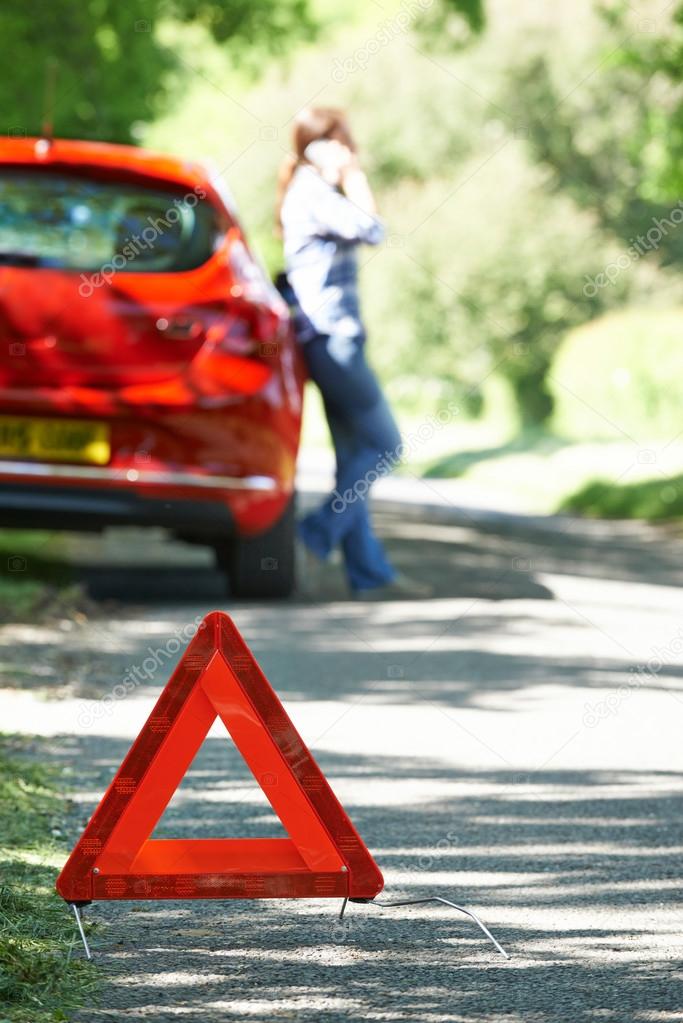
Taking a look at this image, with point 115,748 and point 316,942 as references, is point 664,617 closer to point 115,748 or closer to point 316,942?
point 115,748

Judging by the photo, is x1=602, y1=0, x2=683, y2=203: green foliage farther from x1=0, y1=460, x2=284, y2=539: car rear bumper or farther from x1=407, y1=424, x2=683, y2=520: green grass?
x1=0, y1=460, x2=284, y2=539: car rear bumper

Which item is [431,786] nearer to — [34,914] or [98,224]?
[34,914]

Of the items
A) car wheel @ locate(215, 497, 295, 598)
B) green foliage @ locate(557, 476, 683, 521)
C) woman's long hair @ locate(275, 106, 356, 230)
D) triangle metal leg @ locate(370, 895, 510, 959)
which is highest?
woman's long hair @ locate(275, 106, 356, 230)

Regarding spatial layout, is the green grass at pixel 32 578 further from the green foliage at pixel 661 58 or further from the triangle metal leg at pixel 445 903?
the green foliage at pixel 661 58

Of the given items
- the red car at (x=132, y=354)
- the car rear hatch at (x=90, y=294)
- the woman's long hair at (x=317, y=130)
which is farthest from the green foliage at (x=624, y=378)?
the car rear hatch at (x=90, y=294)

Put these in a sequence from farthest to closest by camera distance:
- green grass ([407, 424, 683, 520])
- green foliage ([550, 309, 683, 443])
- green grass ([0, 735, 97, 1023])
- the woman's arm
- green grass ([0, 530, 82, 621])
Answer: green foliage ([550, 309, 683, 443]) < green grass ([407, 424, 683, 520]) < the woman's arm < green grass ([0, 530, 82, 621]) < green grass ([0, 735, 97, 1023])

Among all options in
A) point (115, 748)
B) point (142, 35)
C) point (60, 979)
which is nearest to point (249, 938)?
point (60, 979)

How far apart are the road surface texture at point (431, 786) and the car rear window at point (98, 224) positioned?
1.62 m

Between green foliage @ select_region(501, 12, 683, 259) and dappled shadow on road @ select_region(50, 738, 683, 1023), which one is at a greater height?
dappled shadow on road @ select_region(50, 738, 683, 1023)

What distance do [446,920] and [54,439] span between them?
4510mm

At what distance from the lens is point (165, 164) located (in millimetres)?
8867

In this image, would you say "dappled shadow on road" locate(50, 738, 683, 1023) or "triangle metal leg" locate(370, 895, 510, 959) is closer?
"dappled shadow on road" locate(50, 738, 683, 1023)

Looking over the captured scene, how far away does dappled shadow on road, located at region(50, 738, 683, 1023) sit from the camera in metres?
3.69

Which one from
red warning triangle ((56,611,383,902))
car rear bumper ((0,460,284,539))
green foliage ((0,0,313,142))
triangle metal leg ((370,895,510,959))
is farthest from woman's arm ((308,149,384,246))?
red warning triangle ((56,611,383,902))
